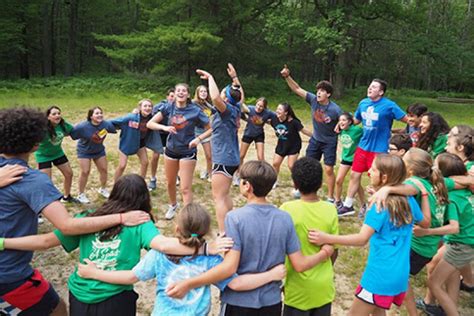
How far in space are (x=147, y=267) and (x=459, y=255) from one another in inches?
115

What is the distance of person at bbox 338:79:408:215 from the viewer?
5.79 m

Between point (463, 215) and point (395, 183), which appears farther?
point (463, 215)

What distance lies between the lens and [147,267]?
2.28 metres

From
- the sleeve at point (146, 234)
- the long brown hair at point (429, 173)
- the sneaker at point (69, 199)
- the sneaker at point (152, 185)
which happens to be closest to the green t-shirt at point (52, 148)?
the sneaker at point (69, 199)

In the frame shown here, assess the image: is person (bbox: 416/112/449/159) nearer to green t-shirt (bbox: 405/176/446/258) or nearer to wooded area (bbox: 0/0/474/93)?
green t-shirt (bbox: 405/176/446/258)

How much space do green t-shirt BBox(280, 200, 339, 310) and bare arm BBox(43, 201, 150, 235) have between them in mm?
1055

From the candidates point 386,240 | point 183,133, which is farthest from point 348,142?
point 386,240

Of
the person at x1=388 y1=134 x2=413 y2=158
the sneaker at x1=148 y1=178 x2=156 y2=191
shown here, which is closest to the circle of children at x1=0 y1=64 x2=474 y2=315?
the person at x1=388 y1=134 x2=413 y2=158

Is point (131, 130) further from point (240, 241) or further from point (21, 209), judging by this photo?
point (240, 241)

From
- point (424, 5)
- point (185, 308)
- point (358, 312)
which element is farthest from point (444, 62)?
point (185, 308)

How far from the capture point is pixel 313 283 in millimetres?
2605

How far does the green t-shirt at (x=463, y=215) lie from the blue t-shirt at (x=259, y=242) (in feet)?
6.44

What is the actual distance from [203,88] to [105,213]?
184 inches

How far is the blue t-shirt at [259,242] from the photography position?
2334 mm
